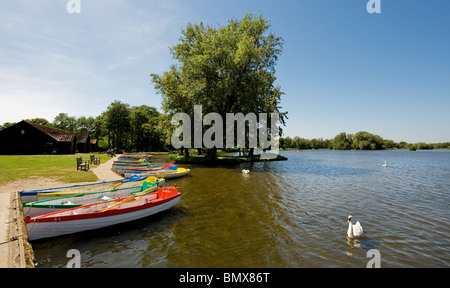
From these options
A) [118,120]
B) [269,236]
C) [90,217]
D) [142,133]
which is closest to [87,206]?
[90,217]

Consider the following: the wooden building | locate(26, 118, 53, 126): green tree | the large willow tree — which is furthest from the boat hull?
locate(26, 118, 53, 126): green tree

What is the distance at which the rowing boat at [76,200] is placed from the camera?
9.73 m

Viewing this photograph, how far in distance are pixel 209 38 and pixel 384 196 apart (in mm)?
35297

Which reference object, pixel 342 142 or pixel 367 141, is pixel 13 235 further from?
pixel 342 142

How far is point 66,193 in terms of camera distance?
1179 centimetres

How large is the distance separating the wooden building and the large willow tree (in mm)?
26432

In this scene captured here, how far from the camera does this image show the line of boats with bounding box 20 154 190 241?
876 centimetres

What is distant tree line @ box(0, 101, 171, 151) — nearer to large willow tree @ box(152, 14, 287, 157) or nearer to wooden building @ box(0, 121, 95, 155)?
wooden building @ box(0, 121, 95, 155)

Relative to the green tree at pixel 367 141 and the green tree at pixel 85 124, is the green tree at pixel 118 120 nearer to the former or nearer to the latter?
the green tree at pixel 85 124

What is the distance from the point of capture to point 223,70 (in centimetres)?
3578

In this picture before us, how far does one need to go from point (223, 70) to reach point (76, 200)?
3033cm

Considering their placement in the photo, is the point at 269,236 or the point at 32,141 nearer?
the point at 269,236

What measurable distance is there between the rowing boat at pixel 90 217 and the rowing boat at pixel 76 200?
3.17 ft
